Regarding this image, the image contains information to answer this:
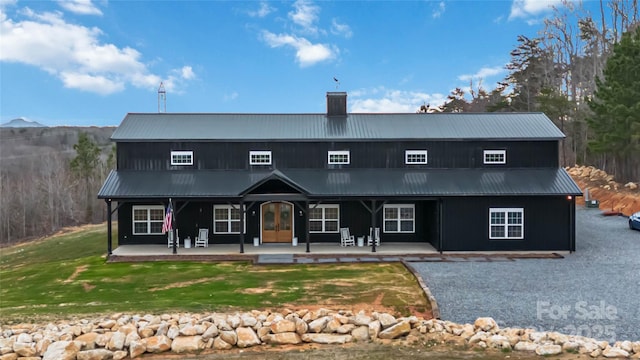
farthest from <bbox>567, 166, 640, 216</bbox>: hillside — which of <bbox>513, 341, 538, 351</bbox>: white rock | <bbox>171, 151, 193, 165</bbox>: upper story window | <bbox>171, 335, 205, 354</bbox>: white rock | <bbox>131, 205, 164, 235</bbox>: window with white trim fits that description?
<bbox>171, 335, 205, 354</bbox>: white rock

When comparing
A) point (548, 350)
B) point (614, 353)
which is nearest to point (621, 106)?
point (614, 353)

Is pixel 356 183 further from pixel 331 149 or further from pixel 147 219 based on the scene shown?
pixel 147 219

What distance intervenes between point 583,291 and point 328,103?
1421 centimetres

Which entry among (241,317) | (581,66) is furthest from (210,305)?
(581,66)

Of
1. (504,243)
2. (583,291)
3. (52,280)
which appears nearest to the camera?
(583,291)

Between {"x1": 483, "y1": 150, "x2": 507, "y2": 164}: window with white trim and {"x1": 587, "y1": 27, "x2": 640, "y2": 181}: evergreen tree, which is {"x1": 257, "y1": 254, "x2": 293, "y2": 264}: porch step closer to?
{"x1": 483, "y1": 150, "x2": 507, "y2": 164}: window with white trim

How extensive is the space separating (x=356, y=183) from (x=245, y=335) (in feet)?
34.6

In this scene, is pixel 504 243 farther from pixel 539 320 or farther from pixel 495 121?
pixel 539 320

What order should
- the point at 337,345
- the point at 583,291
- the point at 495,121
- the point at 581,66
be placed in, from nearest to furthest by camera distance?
the point at 337,345 → the point at 583,291 → the point at 495,121 → the point at 581,66

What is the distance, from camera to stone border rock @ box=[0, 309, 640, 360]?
9984 millimetres

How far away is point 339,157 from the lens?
69.3ft

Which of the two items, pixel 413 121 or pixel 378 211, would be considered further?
pixel 413 121

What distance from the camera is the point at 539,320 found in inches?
437

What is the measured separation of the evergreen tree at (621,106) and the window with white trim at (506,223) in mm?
13248
